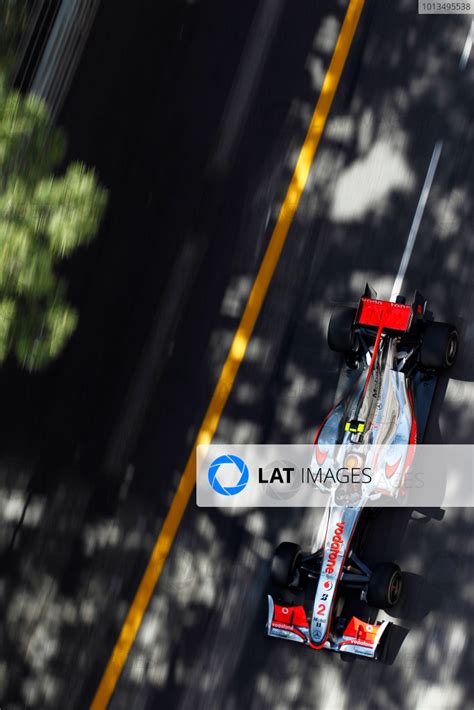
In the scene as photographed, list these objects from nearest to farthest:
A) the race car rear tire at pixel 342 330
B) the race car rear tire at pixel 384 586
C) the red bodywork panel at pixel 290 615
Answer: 1. the race car rear tire at pixel 384 586
2. the red bodywork panel at pixel 290 615
3. the race car rear tire at pixel 342 330

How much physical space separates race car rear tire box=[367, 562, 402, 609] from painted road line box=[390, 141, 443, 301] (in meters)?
2.91

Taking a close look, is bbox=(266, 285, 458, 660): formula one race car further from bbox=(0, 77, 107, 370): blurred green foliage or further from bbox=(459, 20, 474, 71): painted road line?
bbox=(0, 77, 107, 370): blurred green foliage

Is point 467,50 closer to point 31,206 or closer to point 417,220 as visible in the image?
point 417,220

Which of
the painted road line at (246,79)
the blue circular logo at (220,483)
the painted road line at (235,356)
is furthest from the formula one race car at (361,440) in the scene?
the painted road line at (246,79)

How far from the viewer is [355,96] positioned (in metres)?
12.8

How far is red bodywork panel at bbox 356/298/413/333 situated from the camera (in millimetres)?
11188

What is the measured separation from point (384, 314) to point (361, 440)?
1.29 metres

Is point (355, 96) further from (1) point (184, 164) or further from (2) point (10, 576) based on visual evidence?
(2) point (10, 576)

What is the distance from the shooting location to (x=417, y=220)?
39.9 feet

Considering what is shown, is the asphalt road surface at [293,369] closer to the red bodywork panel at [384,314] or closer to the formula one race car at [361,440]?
the formula one race car at [361,440]

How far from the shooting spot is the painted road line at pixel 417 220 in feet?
39.5

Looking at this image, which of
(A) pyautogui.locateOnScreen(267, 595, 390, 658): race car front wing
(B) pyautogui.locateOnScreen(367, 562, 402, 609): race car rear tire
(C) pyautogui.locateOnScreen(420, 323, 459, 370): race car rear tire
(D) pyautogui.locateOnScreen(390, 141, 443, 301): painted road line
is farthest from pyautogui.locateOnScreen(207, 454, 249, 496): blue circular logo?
(D) pyautogui.locateOnScreen(390, 141, 443, 301): painted road line

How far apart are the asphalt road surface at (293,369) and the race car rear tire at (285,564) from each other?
0.44 m

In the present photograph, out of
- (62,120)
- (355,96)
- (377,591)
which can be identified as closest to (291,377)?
(377,591)
